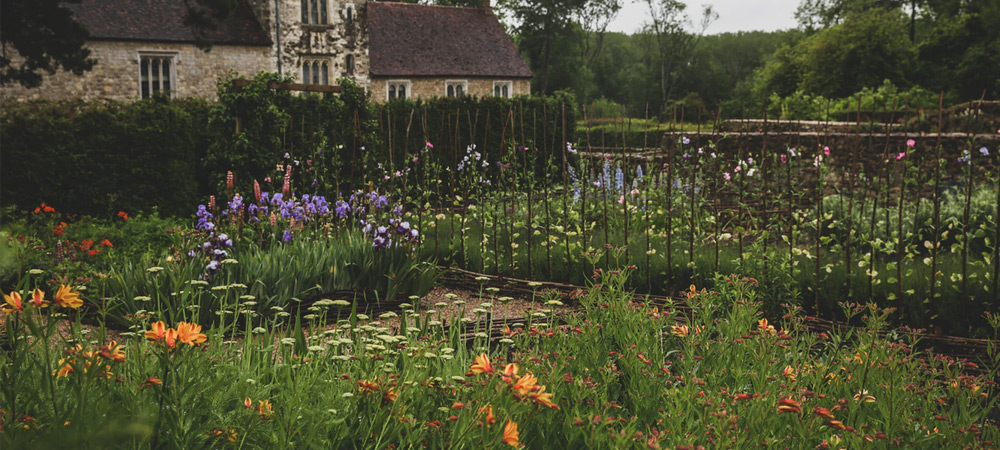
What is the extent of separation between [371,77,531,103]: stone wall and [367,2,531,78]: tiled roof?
0.28m

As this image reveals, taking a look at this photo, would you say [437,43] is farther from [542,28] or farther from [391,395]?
[391,395]

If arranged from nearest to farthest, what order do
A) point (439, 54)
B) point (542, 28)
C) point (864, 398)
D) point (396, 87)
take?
point (864, 398) < point (396, 87) < point (439, 54) < point (542, 28)

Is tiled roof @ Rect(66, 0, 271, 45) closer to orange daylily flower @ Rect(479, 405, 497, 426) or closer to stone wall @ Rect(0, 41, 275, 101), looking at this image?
stone wall @ Rect(0, 41, 275, 101)

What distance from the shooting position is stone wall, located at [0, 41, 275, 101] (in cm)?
1981

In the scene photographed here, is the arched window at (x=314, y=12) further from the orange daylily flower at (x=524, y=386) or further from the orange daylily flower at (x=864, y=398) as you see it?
the orange daylily flower at (x=524, y=386)

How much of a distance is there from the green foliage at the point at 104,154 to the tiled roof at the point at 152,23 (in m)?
10.8

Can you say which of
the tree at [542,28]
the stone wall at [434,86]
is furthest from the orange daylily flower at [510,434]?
the tree at [542,28]

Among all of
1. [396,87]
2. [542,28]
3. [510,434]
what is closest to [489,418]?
[510,434]

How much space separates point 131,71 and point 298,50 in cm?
489

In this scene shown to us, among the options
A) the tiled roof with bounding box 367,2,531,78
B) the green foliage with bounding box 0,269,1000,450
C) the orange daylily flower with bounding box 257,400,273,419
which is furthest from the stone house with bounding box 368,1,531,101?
the orange daylily flower with bounding box 257,400,273,419

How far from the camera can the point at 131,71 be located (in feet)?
68.5

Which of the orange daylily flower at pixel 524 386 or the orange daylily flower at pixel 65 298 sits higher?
the orange daylily flower at pixel 65 298

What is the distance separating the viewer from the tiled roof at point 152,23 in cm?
2039

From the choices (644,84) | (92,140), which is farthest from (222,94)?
(644,84)
